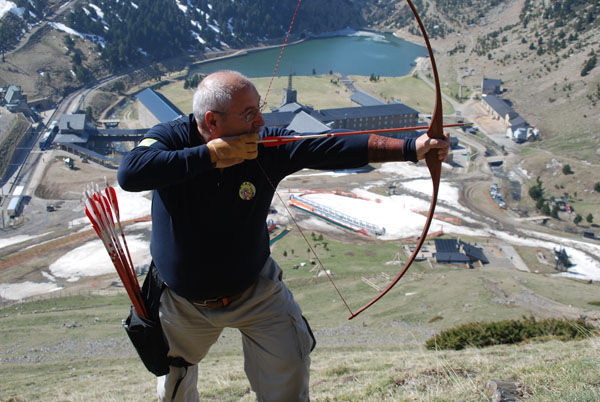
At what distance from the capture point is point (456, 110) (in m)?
56.1

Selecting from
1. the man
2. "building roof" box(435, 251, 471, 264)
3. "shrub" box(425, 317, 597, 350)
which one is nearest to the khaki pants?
the man

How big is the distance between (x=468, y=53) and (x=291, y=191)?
191 ft

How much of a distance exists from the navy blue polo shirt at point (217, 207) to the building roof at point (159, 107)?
42.6m

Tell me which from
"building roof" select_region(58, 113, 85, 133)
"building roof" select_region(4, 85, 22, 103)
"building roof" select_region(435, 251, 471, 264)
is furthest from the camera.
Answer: "building roof" select_region(4, 85, 22, 103)

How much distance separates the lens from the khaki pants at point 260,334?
10.9ft

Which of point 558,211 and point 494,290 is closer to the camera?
point 494,290

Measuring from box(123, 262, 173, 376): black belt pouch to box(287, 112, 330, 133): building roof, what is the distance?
3656 centimetres

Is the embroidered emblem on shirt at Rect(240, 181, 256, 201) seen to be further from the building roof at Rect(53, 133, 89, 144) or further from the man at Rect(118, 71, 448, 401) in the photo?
the building roof at Rect(53, 133, 89, 144)

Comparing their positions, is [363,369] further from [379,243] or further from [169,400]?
[379,243]

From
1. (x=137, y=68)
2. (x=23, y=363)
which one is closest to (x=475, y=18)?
(x=137, y=68)

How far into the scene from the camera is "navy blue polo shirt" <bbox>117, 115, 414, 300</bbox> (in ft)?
10.2

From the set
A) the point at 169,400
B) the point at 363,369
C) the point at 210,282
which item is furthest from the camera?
the point at 363,369

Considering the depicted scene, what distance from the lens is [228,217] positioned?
3180 mm

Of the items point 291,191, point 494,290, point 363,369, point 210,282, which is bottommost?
point 291,191
